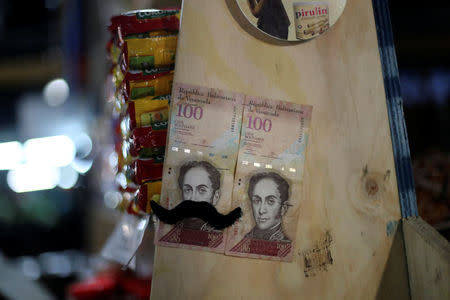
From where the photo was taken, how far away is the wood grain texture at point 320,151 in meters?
1.22

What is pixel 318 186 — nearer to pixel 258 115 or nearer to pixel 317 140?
pixel 317 140

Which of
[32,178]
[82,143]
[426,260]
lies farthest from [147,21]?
[32,178]

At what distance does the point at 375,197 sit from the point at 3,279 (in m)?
3.19

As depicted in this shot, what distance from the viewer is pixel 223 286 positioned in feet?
4.00

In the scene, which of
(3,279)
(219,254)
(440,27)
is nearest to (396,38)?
(440,27)

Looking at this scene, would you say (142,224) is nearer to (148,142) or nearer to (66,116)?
(148,142)

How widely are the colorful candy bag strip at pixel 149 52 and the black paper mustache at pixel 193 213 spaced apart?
0.43 meters

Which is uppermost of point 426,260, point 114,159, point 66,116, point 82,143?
point 66,116

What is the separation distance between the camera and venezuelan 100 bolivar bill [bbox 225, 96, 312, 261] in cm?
124

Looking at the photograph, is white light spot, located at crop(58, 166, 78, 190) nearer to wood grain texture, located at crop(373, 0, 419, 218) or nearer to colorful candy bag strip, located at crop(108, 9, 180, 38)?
colorful candy bag strip, located at crop(108, 9, 180, 38)

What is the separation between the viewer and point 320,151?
4.19 feet

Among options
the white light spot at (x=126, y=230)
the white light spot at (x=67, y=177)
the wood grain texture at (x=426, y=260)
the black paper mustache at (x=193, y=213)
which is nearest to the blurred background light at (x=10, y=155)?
the white light spot at (x=67, y=177)

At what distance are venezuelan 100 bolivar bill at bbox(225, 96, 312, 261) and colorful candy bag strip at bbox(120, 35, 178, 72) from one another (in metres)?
0.32

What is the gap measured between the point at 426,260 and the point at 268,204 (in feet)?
1.40
